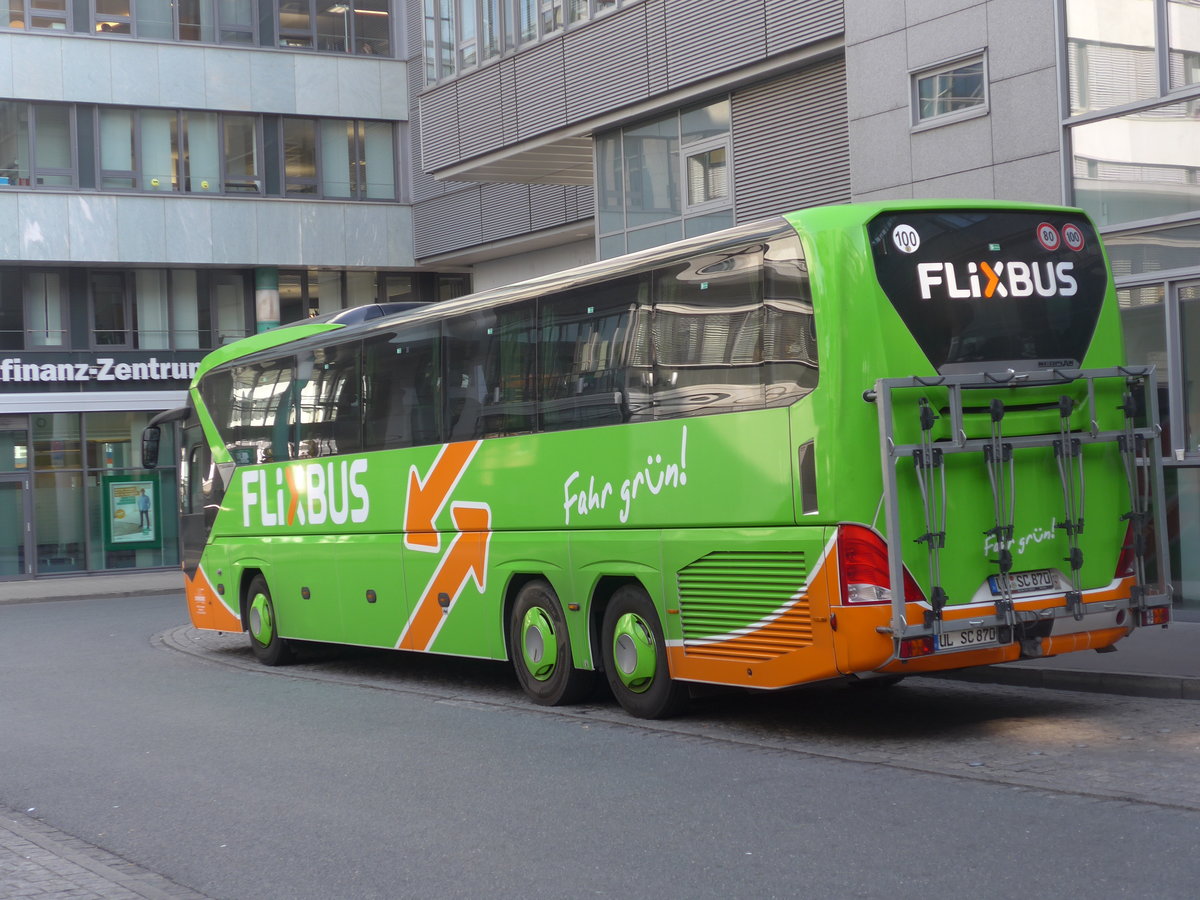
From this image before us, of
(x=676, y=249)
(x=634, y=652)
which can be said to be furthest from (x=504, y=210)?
(x=634, y=652)

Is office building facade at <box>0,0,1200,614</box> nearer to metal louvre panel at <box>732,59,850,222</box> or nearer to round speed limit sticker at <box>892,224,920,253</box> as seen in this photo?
metal louvre panel at <box>732,59,850,222</box>

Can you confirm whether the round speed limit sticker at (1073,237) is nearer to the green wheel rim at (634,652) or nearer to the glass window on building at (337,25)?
the green wheel rim at (634,652)

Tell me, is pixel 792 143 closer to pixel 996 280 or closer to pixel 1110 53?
pixel 1110 53

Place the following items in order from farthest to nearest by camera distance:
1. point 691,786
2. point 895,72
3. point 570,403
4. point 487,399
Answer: point 895,72, point 487,399, point 570,403, point 691,786

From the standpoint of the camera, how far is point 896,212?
9.77 m

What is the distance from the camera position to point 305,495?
15.9m

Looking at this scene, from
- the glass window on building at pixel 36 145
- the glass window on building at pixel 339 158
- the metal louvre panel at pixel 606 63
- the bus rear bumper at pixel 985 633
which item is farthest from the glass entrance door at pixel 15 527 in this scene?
the bus rear bumper at pixel 985 633

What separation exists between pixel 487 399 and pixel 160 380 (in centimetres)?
2674

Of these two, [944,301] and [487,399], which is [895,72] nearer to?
[487,399]

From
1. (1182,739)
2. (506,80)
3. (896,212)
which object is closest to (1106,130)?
(896,212)

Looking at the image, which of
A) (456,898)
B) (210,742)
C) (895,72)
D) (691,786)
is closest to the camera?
(456,898)

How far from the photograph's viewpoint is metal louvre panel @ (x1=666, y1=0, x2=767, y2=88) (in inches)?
776

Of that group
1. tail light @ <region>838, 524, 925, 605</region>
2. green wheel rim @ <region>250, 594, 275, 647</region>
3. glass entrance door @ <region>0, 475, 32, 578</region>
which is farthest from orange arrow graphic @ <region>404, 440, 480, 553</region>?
glass entrance door @ <region>0, 475, 32, 578</region>

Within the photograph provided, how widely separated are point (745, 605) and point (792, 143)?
11.0 meters
